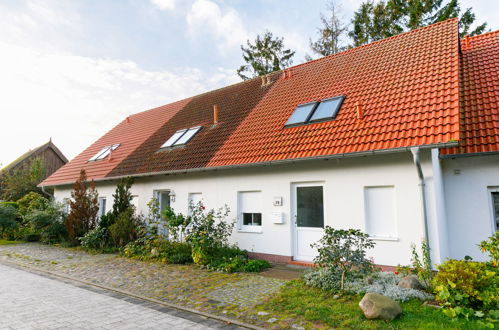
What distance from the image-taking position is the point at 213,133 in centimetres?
1215

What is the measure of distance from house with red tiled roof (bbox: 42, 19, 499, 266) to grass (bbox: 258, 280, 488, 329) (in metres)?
2.33

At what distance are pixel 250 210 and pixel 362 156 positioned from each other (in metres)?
3.73

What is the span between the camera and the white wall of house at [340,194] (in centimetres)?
690

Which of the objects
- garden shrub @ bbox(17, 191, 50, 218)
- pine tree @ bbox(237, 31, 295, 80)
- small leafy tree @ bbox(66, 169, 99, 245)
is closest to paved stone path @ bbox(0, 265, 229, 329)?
Result: small leafy tree @ bbox(66, 169, 99, 245)

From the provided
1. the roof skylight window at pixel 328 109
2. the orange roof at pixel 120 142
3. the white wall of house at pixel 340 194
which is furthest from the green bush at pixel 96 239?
the roof skylight window at pixel 328 109

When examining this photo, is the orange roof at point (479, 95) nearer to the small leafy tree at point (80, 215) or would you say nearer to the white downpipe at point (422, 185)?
the white downpipe at point (422, 185)

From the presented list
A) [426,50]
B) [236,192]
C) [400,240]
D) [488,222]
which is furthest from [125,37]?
[488,222]

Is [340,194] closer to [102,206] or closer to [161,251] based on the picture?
[161,251]

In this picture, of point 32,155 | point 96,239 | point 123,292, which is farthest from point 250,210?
point 32,155

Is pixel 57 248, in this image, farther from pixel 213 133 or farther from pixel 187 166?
pixel 213 133

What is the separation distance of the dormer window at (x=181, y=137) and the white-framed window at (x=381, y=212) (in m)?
7.68

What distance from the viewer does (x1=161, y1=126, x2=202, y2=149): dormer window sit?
12.8 m

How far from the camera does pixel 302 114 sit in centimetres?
983

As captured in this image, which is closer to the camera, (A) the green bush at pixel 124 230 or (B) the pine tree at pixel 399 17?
(A) the green bush at pixel 124 230
